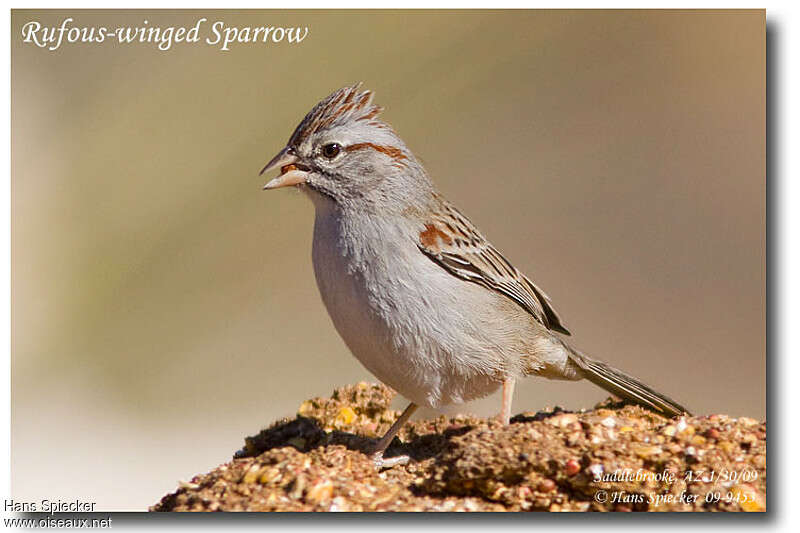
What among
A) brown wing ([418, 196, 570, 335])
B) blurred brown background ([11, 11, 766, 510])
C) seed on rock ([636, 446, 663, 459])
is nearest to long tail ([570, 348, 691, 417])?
brown wing ([418, 196, 570, 335])

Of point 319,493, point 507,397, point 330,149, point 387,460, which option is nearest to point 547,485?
point 507,397

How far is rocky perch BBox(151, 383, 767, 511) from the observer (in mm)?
4555

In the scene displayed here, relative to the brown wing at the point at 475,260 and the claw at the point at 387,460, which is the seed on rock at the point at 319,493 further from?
the brown wing at the point at 475,260

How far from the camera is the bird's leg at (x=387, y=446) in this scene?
523cm

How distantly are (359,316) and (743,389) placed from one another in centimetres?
300

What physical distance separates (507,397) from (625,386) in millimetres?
900

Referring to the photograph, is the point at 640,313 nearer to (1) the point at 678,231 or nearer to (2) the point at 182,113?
(1) the point at 678,231

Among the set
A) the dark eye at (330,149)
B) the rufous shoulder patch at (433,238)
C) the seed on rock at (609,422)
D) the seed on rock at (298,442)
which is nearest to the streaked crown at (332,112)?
the dark eye at (330,149)

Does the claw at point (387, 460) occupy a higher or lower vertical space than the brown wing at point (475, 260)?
lower

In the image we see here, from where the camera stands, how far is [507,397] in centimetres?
543

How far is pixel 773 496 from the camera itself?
482 centimetres

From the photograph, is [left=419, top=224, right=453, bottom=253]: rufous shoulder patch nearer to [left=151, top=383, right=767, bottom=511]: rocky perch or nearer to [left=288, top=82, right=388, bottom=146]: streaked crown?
[left=288, top=82, right=388, bottom=146]: streaked crown

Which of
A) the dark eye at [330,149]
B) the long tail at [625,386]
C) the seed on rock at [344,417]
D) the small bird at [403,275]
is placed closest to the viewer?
the small bird at [403,275]

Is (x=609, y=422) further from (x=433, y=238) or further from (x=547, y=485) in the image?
(x=433, y=238)
